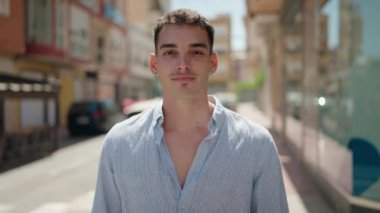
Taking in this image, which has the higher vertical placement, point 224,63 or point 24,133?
point 224,63

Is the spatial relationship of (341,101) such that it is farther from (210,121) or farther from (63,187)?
(210,121)

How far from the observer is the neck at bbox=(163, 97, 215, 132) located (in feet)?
6.16

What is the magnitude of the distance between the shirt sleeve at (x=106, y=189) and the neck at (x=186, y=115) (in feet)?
0.83

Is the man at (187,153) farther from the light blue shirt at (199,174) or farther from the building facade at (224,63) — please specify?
the building facade at (224,63)

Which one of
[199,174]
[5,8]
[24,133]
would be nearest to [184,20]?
[199,174]

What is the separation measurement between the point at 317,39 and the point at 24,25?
13.7 metres

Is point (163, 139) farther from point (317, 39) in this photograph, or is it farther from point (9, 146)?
point (9, 146)

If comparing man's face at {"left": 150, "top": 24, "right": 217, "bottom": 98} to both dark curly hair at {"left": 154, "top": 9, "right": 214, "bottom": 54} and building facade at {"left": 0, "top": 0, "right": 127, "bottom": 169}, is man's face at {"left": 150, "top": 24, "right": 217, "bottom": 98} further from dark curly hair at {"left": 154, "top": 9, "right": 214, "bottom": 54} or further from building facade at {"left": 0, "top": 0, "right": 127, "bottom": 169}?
building facade at {"left": 0, "top": 0, "right": 127, "bottom": 169}

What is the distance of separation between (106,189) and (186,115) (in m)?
0.42

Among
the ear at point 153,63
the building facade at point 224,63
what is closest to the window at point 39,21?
the ear at point 153,63

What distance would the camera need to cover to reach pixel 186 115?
1885mm

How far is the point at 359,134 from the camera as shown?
6.06 metres

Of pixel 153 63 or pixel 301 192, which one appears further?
pixel 301 192

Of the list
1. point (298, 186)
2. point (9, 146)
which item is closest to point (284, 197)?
point (298, 186)
